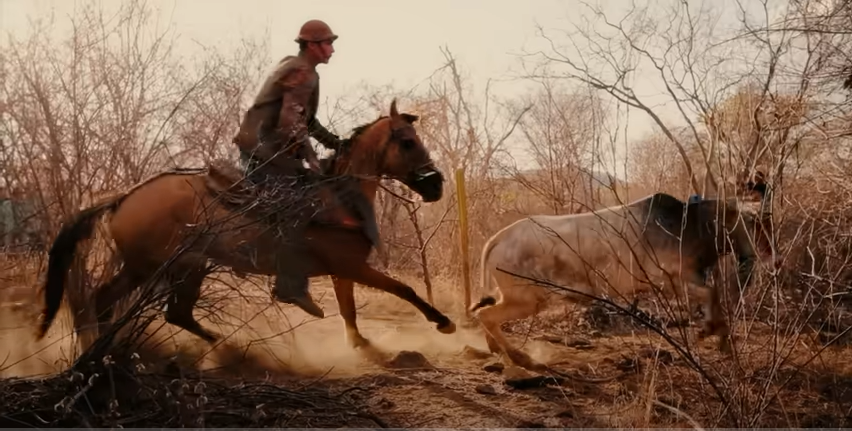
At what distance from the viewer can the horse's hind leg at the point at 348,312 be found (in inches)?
291

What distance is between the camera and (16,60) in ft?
29.0

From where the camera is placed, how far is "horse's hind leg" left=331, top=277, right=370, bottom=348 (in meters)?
7.39

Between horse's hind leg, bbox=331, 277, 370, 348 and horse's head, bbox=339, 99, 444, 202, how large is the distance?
1084 millimetres

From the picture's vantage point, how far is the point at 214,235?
4766 millimetres

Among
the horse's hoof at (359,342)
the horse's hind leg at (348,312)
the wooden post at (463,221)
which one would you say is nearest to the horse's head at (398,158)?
the horse's hind leg at (348,312)

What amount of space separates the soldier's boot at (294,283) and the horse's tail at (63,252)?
1.50 metres

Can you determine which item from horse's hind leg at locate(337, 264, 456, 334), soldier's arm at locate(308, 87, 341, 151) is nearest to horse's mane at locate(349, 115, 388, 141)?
soldier's arm at locate(308, 87, 341, 151)

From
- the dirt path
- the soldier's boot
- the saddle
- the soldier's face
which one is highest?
the soldier's face

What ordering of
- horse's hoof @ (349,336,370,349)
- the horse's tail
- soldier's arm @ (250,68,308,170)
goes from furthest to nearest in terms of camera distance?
1. horse's hoof @ (349,336,370,349)
2. soldier's arm @ (250,68,308,170)
3. the horse's tail

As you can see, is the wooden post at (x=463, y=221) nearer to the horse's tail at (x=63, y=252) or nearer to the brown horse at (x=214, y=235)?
the brown horse at (x=214, y=235)

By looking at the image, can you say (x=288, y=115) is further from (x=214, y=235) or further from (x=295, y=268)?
(x=214, y=235)

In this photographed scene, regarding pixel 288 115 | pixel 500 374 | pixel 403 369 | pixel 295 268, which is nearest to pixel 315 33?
pixel 288 115

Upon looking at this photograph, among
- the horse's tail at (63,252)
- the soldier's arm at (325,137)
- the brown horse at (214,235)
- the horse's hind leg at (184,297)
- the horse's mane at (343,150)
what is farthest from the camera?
the soldier's arm at (325,137)

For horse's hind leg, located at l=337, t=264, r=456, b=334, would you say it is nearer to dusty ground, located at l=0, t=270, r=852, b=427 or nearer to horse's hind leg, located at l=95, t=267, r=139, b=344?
dusty ground, located at l=0, t=270, r=852, b=427
